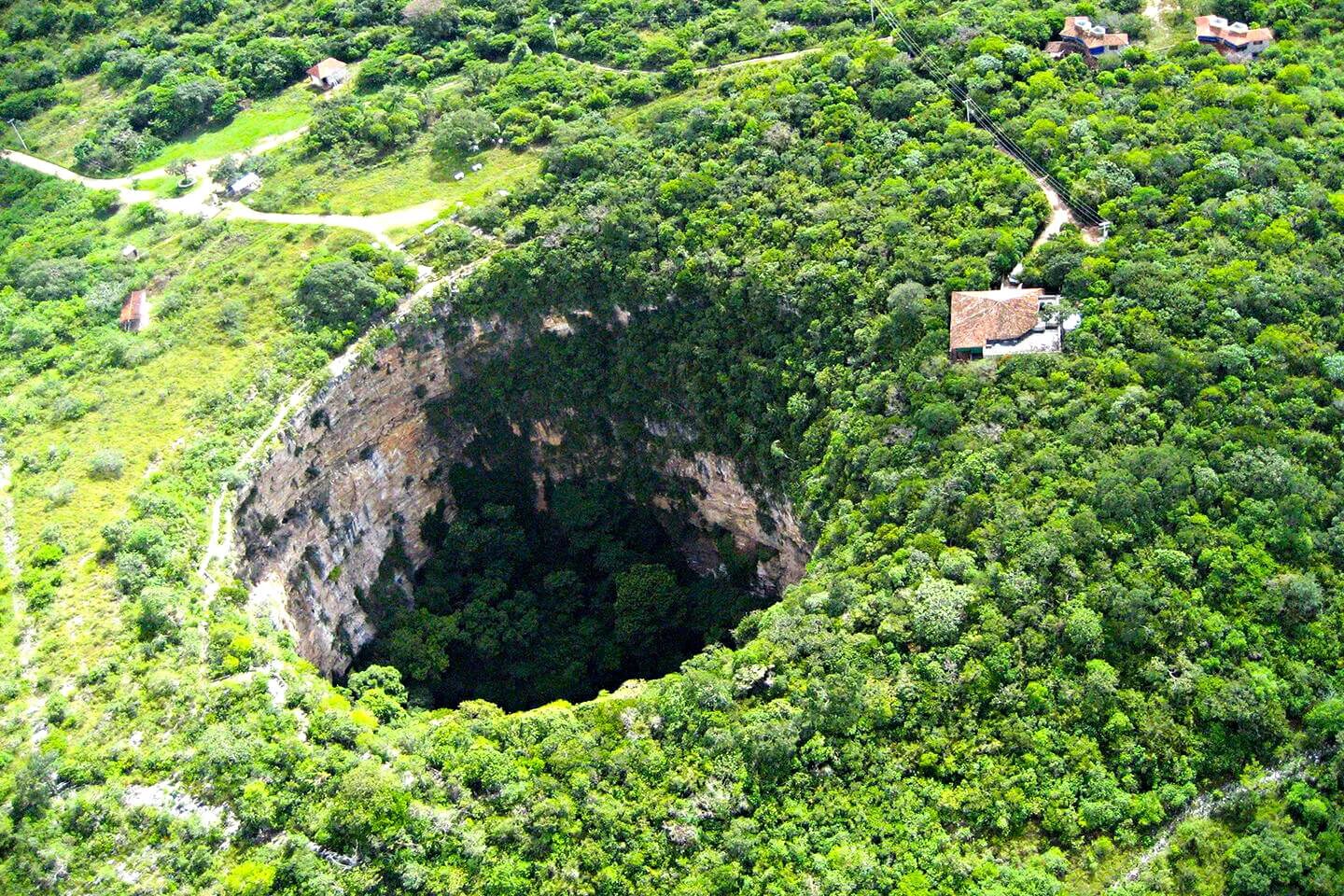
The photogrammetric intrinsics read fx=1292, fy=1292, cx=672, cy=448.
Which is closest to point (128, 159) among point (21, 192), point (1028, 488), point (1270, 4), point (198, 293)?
point (21, 192)

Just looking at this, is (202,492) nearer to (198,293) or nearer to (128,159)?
(198,293)

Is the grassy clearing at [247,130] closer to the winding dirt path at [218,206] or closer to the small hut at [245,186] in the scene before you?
the winding dirt path at [218,206]

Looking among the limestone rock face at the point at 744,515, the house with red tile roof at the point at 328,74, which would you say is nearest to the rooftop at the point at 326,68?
the house with red tile roof at the point at 328,74

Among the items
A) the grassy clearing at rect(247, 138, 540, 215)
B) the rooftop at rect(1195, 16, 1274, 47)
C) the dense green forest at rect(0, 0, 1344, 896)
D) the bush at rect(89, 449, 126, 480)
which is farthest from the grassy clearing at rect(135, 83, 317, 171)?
the rooftop at rect(1195, 16, 1274, 47)

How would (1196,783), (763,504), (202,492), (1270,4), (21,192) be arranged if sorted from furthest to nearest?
(21,192) → (1270,4) → (763,504) → (202,492) → (1196,783)

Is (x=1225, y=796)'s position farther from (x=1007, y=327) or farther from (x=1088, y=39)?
(x=1088, y=39)

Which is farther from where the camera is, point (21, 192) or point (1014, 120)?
point (21, 192)

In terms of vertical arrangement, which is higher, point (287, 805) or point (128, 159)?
point (128, 159)
